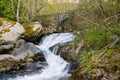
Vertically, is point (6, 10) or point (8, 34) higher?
point (6, 10)

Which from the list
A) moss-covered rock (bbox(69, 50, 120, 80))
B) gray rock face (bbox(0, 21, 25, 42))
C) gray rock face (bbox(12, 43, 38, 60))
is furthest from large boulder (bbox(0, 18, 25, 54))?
moss-covered rock (bbox(69, 50, 120, 80))

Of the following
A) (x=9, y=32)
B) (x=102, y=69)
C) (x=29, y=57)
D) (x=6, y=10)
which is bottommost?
(x=29, y=57)

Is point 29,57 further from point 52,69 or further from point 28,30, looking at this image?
point 28,30

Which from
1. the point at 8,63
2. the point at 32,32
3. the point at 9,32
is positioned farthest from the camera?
the point at 32,32

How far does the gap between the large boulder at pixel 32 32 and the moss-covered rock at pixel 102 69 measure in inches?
433

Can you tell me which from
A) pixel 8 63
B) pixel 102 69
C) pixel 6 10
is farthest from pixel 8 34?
pixel 102 69

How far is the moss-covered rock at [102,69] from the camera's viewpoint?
4.98m

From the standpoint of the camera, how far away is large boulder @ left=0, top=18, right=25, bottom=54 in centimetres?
1319

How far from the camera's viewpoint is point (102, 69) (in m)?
5.10

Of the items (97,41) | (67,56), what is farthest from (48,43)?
(97,41)

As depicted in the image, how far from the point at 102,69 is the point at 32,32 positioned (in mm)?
11542

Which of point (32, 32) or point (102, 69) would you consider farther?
point (32, 32)

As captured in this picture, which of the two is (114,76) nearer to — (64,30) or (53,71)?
(53,71)

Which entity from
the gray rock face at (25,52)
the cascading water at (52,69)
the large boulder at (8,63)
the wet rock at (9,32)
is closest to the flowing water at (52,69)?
the cascading water at (52,69)
